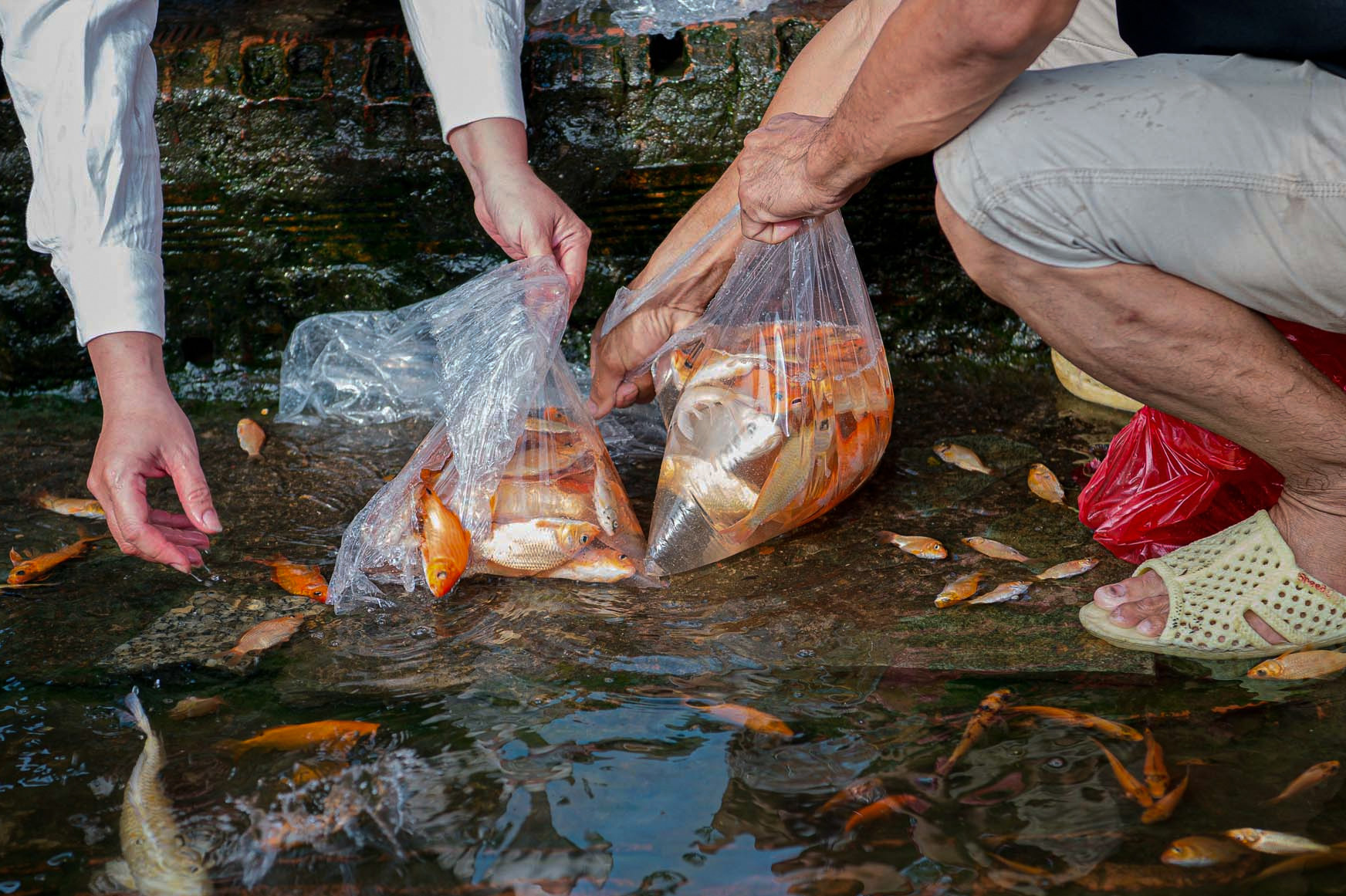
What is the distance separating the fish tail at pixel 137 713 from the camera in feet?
5.45

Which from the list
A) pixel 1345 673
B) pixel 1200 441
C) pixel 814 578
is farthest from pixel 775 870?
pixel 1200 441

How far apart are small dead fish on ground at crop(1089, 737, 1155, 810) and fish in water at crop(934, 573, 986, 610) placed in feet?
1.56

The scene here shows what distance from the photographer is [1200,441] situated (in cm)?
203

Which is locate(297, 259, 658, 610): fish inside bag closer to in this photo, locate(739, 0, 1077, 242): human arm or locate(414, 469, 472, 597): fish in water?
locate(414, 469, 472, 597): fish in water

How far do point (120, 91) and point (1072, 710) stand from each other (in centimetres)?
188

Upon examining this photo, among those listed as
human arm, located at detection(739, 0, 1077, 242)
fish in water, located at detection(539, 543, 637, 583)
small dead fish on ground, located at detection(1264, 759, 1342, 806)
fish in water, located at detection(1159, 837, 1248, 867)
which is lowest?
small dead fish on ground, located at detection(1264, 759, 1342, 806)

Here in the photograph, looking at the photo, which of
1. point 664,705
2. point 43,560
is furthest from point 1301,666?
point 43,560

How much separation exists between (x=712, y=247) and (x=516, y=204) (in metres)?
0.40

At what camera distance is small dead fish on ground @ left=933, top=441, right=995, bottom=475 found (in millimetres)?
2490

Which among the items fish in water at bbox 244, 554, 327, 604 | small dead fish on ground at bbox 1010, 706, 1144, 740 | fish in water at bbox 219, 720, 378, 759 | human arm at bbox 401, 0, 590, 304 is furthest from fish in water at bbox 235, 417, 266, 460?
small dead fish on ground at bbox 1010, 706, 1144, 740

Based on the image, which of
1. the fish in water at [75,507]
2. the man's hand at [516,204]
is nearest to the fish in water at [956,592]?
the man's hand at [516,204]

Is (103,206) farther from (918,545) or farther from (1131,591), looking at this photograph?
(1131,591)

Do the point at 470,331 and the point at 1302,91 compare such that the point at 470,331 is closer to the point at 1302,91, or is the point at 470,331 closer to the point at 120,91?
the point at 120,91

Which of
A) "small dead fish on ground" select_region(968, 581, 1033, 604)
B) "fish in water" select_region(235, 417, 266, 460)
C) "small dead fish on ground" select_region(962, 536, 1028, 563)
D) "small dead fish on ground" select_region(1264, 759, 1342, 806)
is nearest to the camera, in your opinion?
"small dead fish on ground" select_region(1264, 759, 1342, 806)
